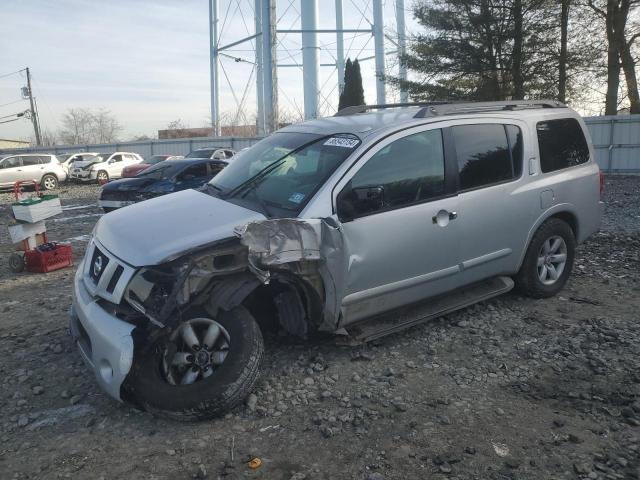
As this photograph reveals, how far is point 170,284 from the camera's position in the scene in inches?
127

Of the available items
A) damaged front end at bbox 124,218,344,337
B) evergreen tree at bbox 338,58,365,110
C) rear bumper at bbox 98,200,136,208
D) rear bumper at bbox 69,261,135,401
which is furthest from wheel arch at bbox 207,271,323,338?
evergreen tree at bbox 338,58,365,110

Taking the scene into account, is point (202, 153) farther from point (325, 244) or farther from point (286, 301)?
point (325, 244)

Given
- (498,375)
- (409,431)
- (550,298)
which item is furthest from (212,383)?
(550,298)

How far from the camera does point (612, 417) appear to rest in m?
3.15

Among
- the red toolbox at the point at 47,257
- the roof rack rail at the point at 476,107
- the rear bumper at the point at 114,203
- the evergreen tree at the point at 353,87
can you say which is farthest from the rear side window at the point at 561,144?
the evergreen tree at the point at 353,87

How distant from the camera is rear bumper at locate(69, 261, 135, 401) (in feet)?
9.92

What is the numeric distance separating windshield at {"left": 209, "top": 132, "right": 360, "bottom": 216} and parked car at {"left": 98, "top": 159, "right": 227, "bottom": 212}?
22.1 feet

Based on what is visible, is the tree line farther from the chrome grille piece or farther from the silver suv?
the chrome grille piece

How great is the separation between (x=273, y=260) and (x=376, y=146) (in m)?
1.21

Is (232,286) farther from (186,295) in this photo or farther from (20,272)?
(20,272)

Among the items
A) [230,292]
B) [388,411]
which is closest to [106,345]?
[230,292]

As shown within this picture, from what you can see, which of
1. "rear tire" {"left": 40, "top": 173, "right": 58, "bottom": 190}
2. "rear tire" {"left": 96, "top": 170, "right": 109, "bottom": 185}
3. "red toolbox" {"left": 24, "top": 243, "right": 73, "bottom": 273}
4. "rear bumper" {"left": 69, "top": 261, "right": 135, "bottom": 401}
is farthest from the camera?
"rear tire" {"left": 96, "top": 170, "right": 109, "bottom": 185}

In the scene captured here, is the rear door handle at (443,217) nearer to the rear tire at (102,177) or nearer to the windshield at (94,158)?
the rear tire at (102,177)

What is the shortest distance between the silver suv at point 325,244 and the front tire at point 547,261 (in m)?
0.02
